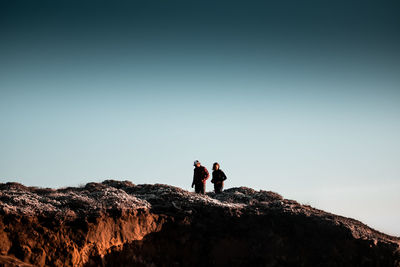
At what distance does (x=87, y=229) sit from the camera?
44.9ft

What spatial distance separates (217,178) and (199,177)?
132 centimetres

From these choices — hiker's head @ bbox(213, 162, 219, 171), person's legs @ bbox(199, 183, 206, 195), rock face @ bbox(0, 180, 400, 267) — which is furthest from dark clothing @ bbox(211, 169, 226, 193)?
rock face @ bbox(0, 180, 400, 267)

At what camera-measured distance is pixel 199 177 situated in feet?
69.2

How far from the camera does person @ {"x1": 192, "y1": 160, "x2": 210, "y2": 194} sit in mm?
20938

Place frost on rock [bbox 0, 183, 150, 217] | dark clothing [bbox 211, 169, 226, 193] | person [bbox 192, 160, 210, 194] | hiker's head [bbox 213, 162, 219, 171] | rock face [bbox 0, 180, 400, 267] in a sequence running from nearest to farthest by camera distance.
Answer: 1. rock face [bbox 0, 180, 400, 267]
2. frost on rock [bbox 0, 183, 150, 217]
3. person [bbox 192, 160, 210, 194]
4. hiker's head [bbox 213, 162, 219, 171]
5. dark clothing [bbox 211, 169, 226, 193]

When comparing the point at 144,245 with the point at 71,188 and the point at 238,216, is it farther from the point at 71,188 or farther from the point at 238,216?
the point at 71,188

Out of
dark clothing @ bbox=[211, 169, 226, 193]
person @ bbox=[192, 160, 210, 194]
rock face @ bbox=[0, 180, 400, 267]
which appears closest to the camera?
rock face @ bbox=[0, 180, 400, 267]

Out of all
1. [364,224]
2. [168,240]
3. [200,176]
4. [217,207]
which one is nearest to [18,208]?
[168,240]

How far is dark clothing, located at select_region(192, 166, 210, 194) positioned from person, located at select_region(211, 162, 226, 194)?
79 centimetres

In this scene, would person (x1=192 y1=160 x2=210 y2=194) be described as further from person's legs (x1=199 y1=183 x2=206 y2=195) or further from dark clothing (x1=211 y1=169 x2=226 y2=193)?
dark clothing (x1=211 y1=169 x2=226 y2=193)

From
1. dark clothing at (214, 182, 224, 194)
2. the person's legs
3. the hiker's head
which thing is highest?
the hiker's head

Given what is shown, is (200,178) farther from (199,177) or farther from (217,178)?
(217,178)

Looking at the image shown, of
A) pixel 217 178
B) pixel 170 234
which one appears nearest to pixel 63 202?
pixel 170 234

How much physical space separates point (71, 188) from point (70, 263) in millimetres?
8639
